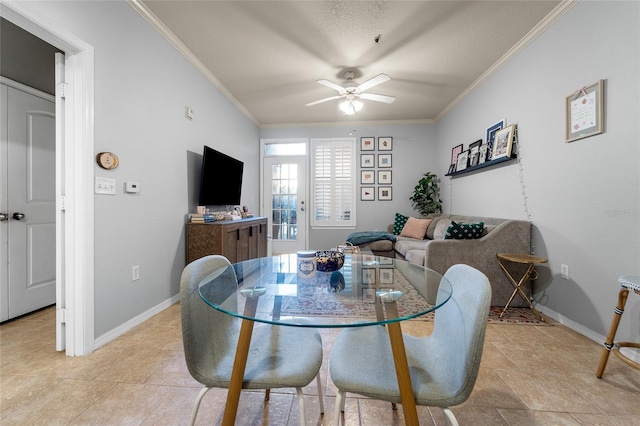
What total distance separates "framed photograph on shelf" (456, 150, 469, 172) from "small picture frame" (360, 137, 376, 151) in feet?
5.29

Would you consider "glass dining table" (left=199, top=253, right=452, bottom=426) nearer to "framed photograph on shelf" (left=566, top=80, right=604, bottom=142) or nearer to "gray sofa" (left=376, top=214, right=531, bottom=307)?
"gray sofa" (left=376, top=214, right=531, bottom=307)

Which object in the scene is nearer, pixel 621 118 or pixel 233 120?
pixel 621 118

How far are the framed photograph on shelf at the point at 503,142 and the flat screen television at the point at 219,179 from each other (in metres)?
3.28

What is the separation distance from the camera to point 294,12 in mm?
2168

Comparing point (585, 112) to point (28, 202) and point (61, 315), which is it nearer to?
point (61, 315)

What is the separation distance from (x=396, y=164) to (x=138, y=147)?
13.7 feet

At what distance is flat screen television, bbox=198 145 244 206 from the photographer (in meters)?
2.88

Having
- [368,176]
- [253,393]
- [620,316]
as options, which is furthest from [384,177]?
[253,393]

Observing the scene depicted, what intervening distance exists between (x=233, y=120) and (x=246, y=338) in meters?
3.72

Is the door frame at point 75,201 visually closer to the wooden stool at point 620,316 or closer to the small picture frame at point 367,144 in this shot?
the wooden stool at point 620,316

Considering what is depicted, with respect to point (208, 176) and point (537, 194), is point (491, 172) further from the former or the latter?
point (208, 176)

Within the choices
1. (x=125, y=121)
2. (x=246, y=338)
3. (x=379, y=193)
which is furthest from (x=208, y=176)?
(x=379, y=193)

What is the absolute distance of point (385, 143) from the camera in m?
4.95

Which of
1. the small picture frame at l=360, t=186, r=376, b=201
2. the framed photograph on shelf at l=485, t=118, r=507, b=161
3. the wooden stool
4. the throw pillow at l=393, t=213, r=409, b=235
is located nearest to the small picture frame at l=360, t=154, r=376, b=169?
the small picture frame at l=360, t=186, r=376, b=201
